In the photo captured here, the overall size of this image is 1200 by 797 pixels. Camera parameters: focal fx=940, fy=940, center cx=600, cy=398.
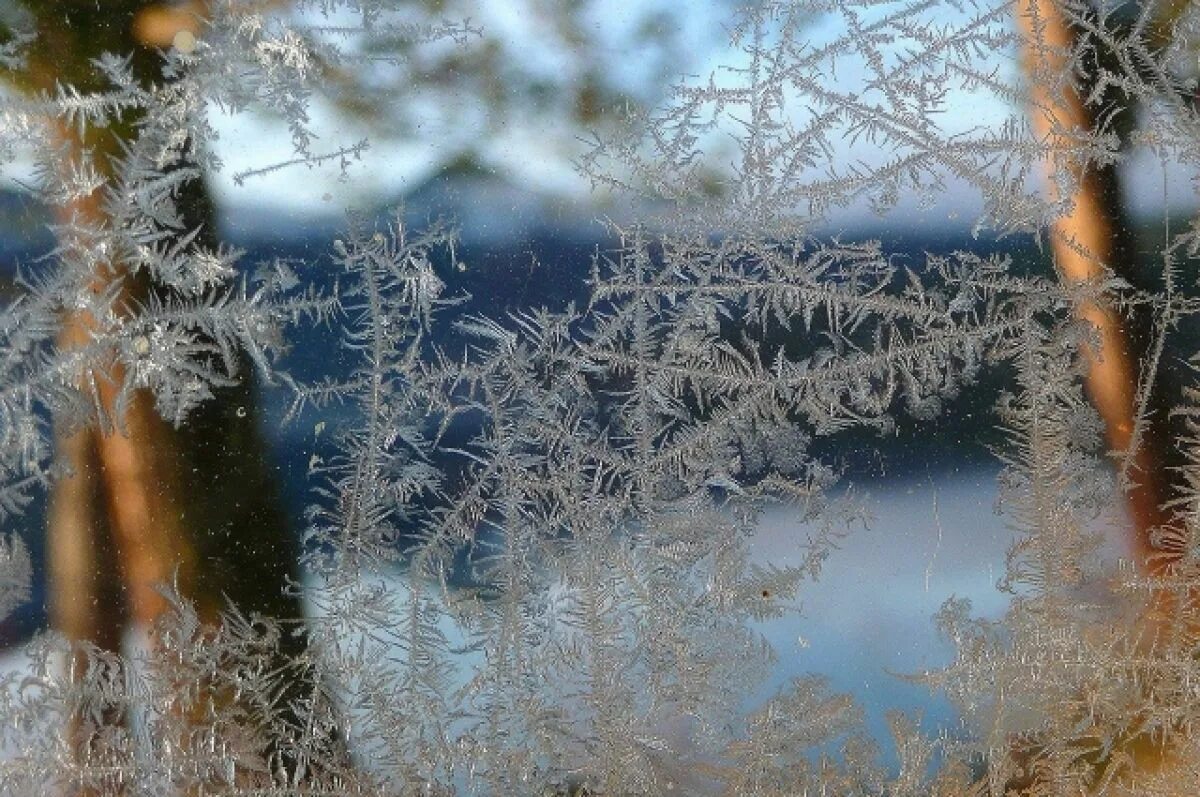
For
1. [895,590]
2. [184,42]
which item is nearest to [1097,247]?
[895,590]

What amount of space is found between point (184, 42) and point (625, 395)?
0.35 meters

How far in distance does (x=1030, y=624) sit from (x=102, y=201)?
66 centimetres

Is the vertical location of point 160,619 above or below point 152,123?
below

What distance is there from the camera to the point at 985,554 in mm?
641

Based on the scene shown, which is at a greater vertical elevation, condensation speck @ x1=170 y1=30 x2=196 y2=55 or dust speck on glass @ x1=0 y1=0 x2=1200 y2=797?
condensation speck @ x1=170 y1=30 x2=196 y2=55

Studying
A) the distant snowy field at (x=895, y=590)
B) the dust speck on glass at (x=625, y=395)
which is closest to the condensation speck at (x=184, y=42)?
the dust speck on glass at (x=625, y=395)

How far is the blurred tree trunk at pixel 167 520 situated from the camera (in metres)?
0.61

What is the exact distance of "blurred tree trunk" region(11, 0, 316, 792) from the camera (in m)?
0.61

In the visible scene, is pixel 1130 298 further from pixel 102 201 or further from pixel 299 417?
pixel 102 201

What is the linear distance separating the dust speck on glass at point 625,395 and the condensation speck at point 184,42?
6cm

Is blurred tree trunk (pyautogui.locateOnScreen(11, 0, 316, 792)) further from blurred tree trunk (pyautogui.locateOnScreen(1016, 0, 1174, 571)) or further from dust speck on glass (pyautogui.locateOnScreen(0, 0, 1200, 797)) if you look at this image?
blurred tree trunk (pyautogui.locateOnScreen(1016, 0, 1174, 571))

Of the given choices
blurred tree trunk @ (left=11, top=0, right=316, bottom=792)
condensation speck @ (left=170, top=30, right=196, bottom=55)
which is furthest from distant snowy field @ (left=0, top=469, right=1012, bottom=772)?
condensation speck @ (left=170, top=30, right=196, bottom=55)

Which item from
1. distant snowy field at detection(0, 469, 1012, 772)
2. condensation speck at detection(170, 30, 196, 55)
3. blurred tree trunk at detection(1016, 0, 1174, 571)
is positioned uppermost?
condensation speck at detection(170, 30, 196, 55)

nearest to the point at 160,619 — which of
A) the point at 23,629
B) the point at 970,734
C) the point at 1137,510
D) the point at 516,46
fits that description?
the point at 23,629
